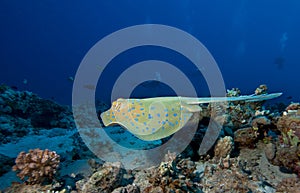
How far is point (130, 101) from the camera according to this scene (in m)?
3.80

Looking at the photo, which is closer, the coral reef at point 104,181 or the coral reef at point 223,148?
the coral reef at point 104,181

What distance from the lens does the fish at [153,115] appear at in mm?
3438

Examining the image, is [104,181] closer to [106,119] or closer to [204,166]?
[106,119]

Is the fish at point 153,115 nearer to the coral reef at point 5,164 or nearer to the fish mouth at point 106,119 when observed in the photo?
the fish mouth at point 106,119

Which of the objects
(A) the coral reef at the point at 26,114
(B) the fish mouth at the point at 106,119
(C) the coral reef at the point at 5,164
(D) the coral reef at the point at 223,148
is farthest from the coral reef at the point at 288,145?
(A) the coral reef at the point at 26,114

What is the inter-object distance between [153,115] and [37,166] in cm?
204

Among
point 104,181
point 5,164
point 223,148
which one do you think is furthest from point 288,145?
point 5,164

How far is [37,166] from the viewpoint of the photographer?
343 centimetres

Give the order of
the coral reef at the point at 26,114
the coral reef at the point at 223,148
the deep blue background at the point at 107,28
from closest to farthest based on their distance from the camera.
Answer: the coral reef at the point at 223,148 < the coral reef at the point at 26,114 < the deep blue background at the point at 107,28

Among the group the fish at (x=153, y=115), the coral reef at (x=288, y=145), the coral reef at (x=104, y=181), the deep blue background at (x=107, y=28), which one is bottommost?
the coral reef at (x=104, y=181)

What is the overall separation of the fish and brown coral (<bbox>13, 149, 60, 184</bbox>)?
1097 millimetres

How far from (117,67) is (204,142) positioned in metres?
82.3

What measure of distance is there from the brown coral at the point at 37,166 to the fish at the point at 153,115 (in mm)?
1097

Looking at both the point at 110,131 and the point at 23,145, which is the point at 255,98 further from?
the point at 23,145
